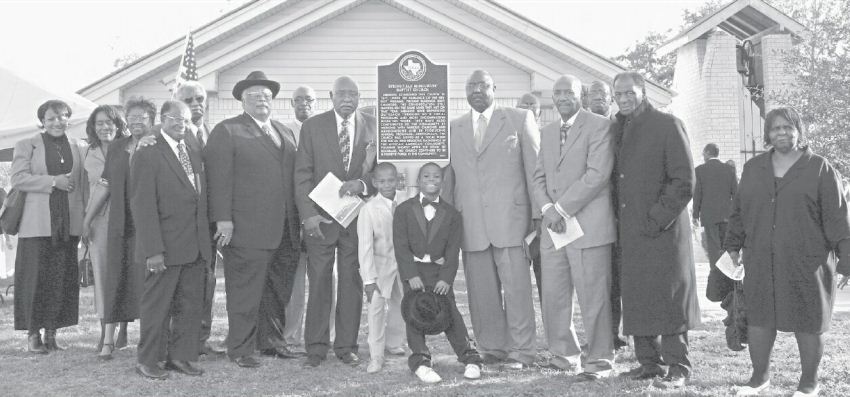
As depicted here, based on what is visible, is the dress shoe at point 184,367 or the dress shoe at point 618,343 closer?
the dress shoe at point 184,367

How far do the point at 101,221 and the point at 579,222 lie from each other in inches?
169

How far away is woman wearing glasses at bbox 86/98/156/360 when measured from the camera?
6.88 m

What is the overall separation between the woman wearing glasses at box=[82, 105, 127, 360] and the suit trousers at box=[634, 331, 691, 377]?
14.8 feet

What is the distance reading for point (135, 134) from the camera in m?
6.94

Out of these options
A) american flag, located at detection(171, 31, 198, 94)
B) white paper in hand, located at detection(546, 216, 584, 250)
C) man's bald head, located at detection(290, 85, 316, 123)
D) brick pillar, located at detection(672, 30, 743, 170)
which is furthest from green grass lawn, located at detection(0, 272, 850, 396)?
brick pillar, located at detection(672, 30, 743, 170)

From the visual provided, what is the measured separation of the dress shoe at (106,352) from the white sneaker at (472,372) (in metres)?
3.23

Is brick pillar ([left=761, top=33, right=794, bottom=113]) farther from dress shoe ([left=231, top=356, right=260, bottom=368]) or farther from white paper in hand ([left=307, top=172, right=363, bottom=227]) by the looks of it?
dress shoe ([left=231, top=356, right=260, bottom=368])

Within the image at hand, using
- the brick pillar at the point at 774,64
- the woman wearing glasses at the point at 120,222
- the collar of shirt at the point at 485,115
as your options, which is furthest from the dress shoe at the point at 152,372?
the brick pillar at the point at 774,64

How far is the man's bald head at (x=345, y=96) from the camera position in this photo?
23.2 ft

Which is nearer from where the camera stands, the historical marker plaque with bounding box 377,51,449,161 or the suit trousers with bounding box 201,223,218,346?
the suit trousers with bounding box 201,223,218,346

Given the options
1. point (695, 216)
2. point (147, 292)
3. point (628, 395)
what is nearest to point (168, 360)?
point (147, 292)

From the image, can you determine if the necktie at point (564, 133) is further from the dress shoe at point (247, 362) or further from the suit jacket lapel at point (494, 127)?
the dress shoe at point (247, 362)

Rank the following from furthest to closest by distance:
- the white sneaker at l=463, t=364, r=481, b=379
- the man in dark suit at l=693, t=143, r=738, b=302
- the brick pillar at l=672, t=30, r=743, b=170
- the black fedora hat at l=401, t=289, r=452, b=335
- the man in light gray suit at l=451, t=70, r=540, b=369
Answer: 1. the brick pillar at l=672, t=30, r=743, b=170
2. the man in dark suit at l=693, t=143, r=738, b=302
3. the man in light gray suit at l=451, t=70, r=540, b=369
4. the black fedora hat at l=401, t=289, r=452, b=335
5. the white sneaker at l=463, t=364, r=481, b=379

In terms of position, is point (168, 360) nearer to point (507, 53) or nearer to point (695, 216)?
point (695, 216)
